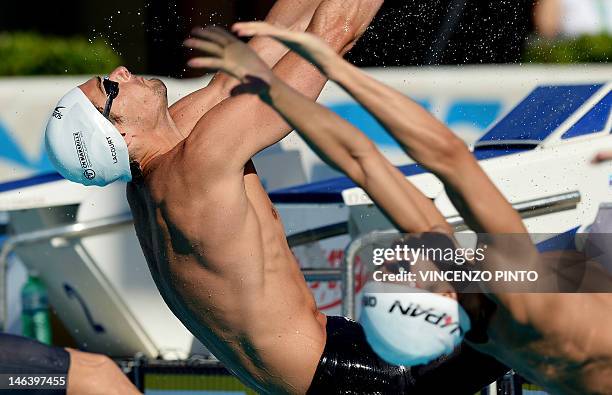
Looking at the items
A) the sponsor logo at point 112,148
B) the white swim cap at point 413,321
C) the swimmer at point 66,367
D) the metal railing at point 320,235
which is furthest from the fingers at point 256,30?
the swimmer at point 66,367

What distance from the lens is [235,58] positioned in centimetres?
260

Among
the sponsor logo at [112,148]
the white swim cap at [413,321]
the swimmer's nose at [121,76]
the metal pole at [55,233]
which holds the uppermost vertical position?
the metal pole at [55,233]

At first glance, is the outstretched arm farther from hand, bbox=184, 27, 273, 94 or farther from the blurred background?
the blurred background

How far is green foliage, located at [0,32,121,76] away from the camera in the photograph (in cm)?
914

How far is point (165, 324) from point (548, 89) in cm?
205

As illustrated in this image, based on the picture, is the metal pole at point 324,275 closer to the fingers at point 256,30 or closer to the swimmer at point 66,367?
the swimmer at point 66,367

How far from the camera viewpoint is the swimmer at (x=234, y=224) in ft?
10.3

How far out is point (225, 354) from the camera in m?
3.46

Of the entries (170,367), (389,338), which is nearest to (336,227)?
(170,367)

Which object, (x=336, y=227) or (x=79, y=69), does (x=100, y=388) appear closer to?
(x=336, y=227)

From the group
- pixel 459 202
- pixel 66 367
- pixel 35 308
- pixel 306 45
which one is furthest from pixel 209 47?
pixel 35 308

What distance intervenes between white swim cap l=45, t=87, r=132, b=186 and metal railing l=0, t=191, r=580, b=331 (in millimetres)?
1038

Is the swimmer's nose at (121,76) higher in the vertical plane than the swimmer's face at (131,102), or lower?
higher

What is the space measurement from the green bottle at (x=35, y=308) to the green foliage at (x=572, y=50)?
9.94ft
